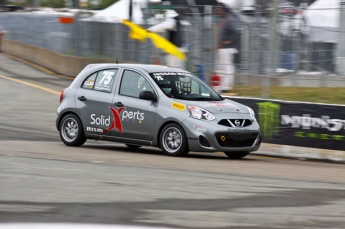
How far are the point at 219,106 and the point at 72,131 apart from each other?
9.53 ft

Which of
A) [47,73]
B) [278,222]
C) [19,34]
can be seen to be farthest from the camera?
[19,34]

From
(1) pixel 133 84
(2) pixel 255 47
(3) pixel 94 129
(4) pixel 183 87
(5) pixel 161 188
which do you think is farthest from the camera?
(2) pixel 255 47

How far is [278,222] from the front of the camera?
669 centimetres

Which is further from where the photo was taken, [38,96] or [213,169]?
[38,96]

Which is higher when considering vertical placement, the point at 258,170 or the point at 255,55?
the point at 255,55

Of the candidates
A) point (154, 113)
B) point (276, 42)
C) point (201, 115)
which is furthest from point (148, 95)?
point (276, 42)

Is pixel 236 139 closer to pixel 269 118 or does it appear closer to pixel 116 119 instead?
pixel 269 118

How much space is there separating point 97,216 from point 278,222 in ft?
5.30

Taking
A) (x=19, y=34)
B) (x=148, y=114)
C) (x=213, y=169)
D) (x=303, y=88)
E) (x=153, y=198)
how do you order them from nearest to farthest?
(x=153, y=198) → (x=213, y=169) → (x=148, y=114) → (x=303, y=88) → (x=19, y=34)

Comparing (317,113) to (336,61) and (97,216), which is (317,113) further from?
(97,216)

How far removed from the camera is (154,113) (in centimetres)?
1246

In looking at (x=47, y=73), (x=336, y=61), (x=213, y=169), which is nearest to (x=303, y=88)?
(x=336, y=61)

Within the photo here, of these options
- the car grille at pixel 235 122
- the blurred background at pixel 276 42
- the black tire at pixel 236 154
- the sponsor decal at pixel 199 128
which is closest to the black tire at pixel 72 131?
the sponsor decal at pixel 199 128

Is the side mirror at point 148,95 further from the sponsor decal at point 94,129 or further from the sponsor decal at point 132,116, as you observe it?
the sponsor decal at point 94,129
